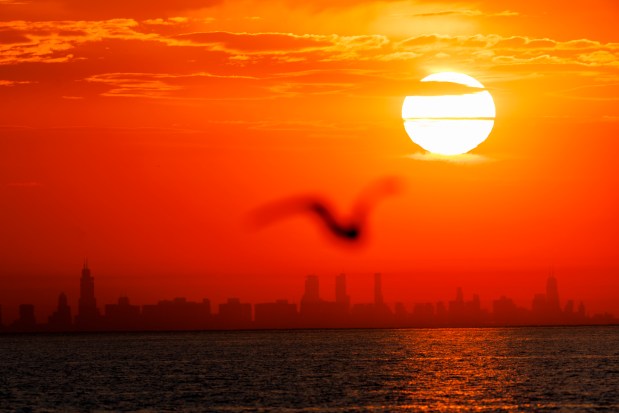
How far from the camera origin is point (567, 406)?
125188 millimetres

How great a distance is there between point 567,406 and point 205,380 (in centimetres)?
6816

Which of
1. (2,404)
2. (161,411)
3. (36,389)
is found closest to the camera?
(161,411)

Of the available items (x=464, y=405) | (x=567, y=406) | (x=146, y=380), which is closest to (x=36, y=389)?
(x=146, y=380)

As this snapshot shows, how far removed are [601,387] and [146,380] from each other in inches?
2782

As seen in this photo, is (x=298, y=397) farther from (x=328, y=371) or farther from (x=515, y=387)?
(x=328, y=371)

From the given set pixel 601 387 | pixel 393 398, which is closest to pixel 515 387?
pixel 601 387

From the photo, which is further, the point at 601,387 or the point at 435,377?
the point at 435,377

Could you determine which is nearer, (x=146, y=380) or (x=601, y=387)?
(x=601, y=387)

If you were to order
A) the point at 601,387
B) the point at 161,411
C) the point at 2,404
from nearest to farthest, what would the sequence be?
the point at 161,411 < the point at 2,404 < the point at 601,387

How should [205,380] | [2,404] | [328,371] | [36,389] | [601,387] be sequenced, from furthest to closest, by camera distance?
[328,371] < [205,380] < [36,389] < [601,387] < [2,404]

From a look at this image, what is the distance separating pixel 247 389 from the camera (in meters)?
154

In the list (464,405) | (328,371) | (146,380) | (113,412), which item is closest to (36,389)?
(146,380)

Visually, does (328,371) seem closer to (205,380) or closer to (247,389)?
(205,380)

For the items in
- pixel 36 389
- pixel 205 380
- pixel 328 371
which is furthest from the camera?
pixel 328 371
